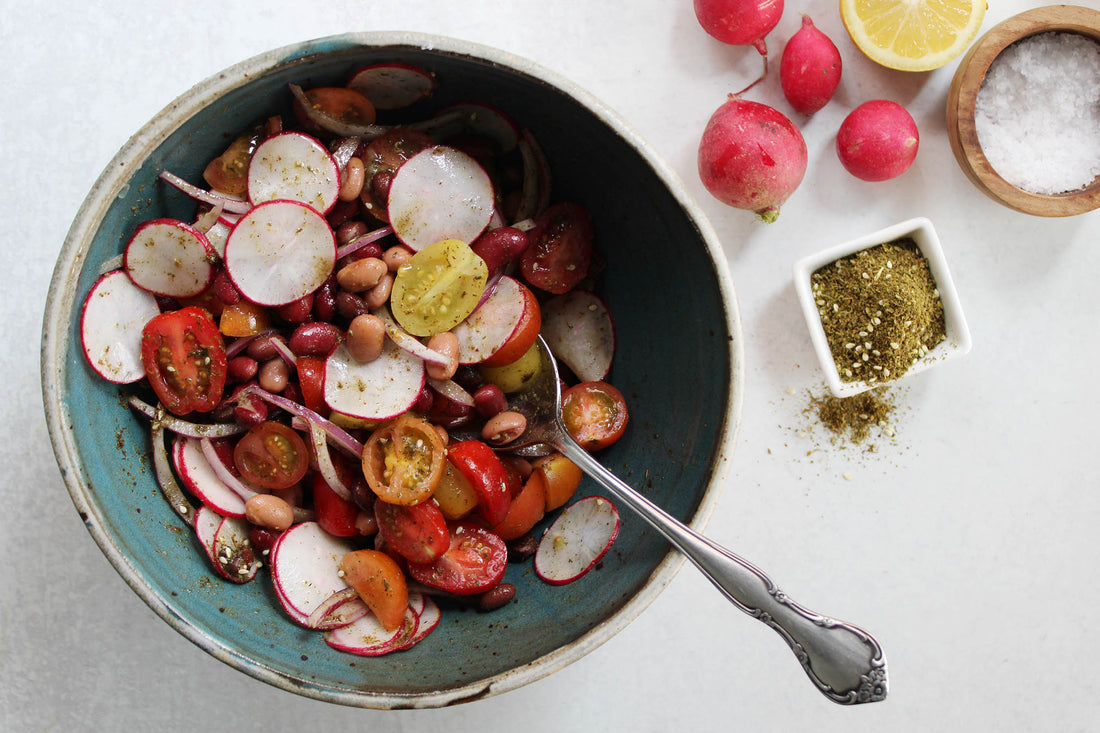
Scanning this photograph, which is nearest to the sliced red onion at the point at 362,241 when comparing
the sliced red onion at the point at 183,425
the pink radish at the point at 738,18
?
the sliced red onion at the point at 183,425

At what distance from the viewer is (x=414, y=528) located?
1350mm

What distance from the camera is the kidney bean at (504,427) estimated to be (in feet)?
4.57

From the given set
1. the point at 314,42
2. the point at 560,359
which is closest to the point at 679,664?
the point at 560,359

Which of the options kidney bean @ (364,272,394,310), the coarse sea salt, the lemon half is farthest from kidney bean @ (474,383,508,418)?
the coarse sea salt

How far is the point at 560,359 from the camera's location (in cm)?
158

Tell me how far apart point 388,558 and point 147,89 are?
43.0 inches

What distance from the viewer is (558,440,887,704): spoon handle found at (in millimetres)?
1218

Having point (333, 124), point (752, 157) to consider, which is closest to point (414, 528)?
point (333, 124)

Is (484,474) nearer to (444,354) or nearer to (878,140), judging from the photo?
(444,354)

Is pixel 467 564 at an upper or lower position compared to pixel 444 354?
lower

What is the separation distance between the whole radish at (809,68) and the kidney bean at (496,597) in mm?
1155

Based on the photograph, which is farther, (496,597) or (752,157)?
(752,157)

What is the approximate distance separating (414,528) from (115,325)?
0.56 metres

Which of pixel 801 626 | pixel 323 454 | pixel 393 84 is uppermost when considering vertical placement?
pixel 393 84
